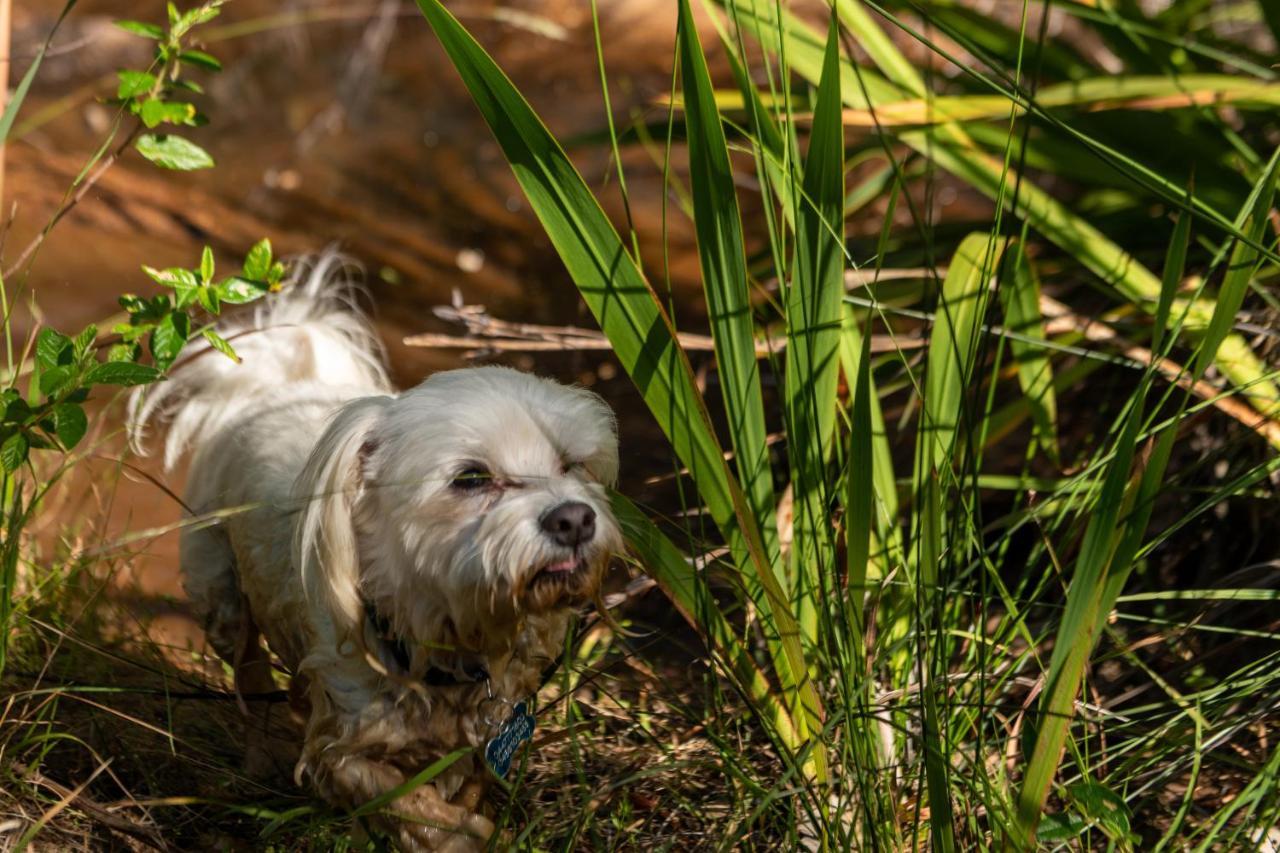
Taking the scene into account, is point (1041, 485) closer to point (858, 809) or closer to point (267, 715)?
point (858, 809)

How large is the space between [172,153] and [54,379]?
51 cm

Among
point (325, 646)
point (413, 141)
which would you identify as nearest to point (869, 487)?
point (325, 646)

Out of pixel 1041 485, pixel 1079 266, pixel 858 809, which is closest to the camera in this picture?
pixel 858 809

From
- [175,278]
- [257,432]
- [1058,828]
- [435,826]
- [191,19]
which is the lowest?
[435,826]

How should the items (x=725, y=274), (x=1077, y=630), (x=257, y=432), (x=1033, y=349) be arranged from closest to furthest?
(x=1077, y=630) < (x=725, y=274) < (x=257, y=432) < (x=1033, y=349)

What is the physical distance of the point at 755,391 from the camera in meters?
2.17

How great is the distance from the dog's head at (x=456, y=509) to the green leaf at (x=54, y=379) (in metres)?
0.40

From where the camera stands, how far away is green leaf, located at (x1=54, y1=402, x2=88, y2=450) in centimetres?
194

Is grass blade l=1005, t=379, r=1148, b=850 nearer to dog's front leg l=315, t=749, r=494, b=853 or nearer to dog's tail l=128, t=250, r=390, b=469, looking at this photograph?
dog's front leg l=315, t=749, r=494, b=853

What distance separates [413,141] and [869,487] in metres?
5.71

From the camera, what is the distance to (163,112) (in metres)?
2.22

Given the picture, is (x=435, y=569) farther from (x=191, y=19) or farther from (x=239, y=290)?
(x=191, y=19)

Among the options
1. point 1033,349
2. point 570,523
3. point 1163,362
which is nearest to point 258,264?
point 570,523

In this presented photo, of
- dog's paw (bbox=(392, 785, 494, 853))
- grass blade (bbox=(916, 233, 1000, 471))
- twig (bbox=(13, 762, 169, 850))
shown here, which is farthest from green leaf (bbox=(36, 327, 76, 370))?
grass blade (bbox=(916, 233, 1000, 471))
